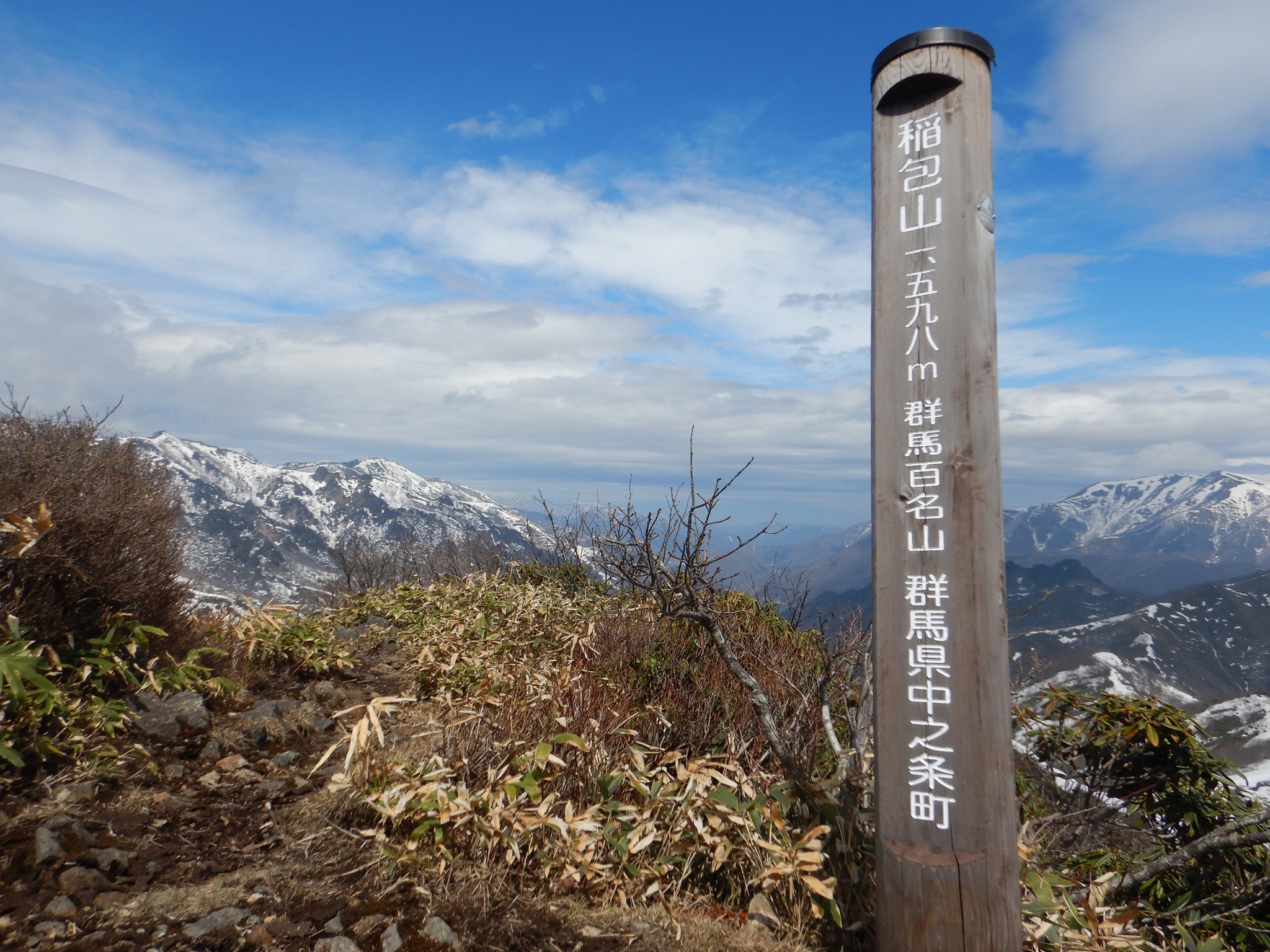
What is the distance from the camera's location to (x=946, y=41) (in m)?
2.66

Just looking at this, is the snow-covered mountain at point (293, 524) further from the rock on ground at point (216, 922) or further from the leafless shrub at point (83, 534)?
the rock on ground at point (216, 922)

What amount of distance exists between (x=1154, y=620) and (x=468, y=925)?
180 meters

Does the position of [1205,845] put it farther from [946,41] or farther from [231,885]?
[231,885]

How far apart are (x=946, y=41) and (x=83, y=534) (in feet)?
17.3

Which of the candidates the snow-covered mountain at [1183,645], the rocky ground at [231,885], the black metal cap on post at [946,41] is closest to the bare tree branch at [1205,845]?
the rocky ground at [231,885]

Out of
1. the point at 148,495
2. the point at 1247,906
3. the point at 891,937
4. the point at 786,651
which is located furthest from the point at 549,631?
the point at 1247,906

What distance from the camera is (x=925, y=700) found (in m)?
2.51

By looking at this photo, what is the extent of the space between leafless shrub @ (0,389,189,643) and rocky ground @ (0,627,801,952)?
966 mm

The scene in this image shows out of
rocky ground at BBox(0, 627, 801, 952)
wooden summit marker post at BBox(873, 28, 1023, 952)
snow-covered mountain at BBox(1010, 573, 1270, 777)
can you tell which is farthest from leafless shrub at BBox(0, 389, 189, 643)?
snow-covered mountain at BBox(1010, 573, 1270, 777)

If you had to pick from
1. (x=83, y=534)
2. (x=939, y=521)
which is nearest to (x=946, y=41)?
(x=939, y=521)

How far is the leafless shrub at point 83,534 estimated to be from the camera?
4059mm

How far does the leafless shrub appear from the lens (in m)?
4.06

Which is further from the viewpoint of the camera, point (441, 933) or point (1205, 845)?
point (1205, 845)

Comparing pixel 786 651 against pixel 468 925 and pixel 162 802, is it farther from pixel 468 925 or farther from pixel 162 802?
pixel 162 802
